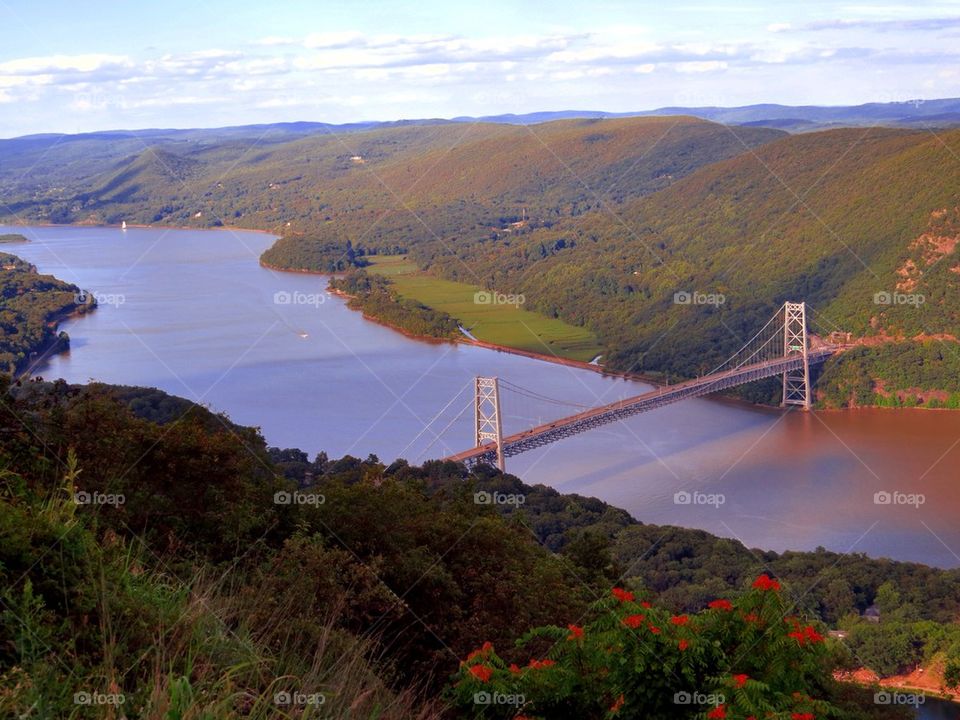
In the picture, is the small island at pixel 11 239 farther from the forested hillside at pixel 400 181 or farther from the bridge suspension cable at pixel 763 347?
the bridge suspension cable at pixel 763 347

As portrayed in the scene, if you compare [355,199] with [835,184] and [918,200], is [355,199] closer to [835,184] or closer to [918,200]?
[835,184]

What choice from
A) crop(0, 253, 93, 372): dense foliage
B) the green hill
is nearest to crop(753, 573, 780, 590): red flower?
crop(0, 253, 93, 372): dense foliage

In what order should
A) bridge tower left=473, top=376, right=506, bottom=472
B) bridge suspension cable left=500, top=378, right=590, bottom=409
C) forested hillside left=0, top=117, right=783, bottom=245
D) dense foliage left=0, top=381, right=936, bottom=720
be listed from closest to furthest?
dense foliage left=0, top=381, right=936, bottom=720
bridge tower left=473, top=376, right=506, bottom=472
bridge suspension cable left=500, top=378, right=590, bottom=409
forested hillside left=0, top=117, right=783, bottom=245

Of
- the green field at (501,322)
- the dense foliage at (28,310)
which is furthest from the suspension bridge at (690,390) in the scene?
the dense foliage at (28,310)

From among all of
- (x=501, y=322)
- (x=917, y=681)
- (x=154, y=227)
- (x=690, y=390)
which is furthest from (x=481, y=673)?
(x=154, y=227)

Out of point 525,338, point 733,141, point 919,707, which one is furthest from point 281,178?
point 919,707

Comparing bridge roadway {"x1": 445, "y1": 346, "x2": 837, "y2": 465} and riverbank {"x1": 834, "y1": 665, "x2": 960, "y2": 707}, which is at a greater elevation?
bridge roadway {"x1": 445, "y1": 346, "x2": 837, "y2": 465}

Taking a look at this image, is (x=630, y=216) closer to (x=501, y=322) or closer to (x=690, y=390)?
(x=501, y=322)

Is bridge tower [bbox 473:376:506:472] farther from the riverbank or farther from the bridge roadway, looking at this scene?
the riverbank
